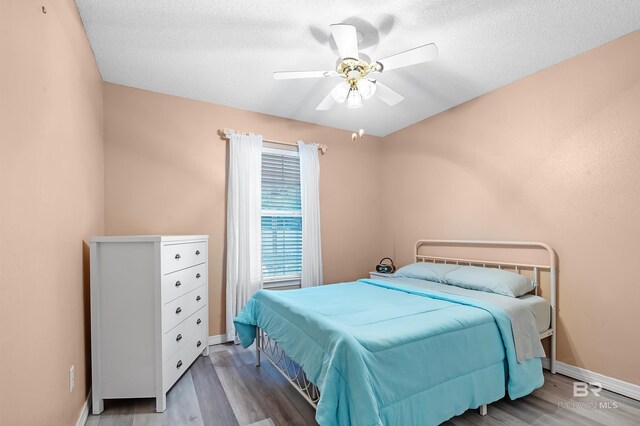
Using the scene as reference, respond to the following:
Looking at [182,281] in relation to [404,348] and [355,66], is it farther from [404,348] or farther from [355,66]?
[355,66]

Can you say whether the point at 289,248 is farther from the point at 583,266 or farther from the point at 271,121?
the point at 583,266

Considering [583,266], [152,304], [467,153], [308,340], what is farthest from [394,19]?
[152,304]

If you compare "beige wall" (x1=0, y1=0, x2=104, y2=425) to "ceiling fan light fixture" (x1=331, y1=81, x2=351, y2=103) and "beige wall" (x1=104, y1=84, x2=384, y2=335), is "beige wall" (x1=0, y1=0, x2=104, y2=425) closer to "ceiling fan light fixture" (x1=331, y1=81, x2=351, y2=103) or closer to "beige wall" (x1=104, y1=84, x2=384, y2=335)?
"beige wall" (x1=104, y1=84, x2=384, y2=335)

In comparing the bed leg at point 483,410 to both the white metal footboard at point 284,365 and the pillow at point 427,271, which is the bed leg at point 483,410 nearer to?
the white metal footboard at point 284,365

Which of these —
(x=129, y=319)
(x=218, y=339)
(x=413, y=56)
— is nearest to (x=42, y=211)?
(x=129, y=319)

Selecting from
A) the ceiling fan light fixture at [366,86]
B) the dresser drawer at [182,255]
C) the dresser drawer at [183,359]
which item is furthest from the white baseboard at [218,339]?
the ceiling fan light fixture at [366,86]

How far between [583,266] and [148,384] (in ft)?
10.9

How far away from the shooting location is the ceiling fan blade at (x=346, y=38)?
1718mm

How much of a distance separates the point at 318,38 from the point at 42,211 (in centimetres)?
194

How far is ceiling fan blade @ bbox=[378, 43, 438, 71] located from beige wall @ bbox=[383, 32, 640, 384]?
1.47 m

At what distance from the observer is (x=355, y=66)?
2041 millimetres

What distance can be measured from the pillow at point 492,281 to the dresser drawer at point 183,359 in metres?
2.36

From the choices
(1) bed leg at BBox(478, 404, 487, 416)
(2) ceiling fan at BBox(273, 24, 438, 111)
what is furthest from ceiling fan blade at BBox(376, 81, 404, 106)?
(1) bed leg at BBox(478, 404, 487, 416)

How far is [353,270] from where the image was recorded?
4.16m
